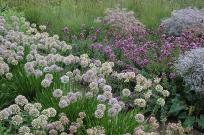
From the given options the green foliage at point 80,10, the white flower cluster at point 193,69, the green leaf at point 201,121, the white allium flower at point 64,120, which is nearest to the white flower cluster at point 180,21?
the green foliage at point 80,10

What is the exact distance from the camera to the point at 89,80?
586 cm

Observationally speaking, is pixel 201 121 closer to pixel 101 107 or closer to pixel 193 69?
pixel 193 69

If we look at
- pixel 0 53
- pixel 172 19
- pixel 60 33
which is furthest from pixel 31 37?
pixel 172 19

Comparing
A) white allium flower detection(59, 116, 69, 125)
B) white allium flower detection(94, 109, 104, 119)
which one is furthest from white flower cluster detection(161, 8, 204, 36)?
white allium flower detection(59, 116, 69, 125)

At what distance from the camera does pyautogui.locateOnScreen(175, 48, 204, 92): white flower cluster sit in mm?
7379

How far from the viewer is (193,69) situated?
24.9 ft

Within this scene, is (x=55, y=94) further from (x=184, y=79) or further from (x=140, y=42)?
(x=140, y=42)

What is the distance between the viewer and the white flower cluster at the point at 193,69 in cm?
738

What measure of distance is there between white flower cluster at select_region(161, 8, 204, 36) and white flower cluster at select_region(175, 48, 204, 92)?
2.43m

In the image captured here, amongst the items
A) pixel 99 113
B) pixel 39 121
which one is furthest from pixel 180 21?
pixel 39 121

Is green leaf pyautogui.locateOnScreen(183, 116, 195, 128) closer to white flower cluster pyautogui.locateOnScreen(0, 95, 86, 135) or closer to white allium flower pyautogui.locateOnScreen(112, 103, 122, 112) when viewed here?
white allium flower pyautogui.locateOnScreen(112, 103, 122, 112)

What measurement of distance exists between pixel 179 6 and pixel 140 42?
3165 millimetres

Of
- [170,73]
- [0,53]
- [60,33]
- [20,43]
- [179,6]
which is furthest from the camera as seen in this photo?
[179,6]

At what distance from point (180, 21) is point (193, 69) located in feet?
9.69
